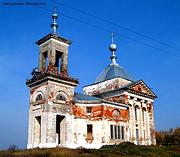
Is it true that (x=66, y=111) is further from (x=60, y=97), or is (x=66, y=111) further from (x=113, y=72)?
(x=113, y=72)

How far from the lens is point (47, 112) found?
2823 cm

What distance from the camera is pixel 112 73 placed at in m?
40.7

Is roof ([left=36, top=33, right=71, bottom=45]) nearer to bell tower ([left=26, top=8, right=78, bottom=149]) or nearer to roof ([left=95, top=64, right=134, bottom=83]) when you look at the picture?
bell tower ([left=26, top=8, right=78, bottom=149])

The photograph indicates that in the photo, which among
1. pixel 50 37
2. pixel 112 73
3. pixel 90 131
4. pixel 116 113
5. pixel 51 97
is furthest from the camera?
pixel 112 73

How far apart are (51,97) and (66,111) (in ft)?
7.75

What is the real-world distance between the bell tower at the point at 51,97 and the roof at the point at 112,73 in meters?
9.70

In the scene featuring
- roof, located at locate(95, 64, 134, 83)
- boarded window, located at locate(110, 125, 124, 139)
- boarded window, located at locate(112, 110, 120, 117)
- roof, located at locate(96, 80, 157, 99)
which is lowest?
boarded window, located at locate(110, 125, 124, 139)

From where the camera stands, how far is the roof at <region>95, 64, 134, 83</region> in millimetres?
40237

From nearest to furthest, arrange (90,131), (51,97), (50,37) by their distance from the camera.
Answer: (51,97), (50,37), (90,131)

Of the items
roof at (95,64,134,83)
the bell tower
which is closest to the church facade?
the bell tower

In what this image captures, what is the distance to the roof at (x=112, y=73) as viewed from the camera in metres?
40.2

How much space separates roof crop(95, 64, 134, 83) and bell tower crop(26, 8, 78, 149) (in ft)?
31.8

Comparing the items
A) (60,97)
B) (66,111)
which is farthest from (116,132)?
(60,97)

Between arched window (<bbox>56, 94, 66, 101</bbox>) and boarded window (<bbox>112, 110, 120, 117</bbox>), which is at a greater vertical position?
arched window (<bbox>56, 94, 66, 101</bbox>)
